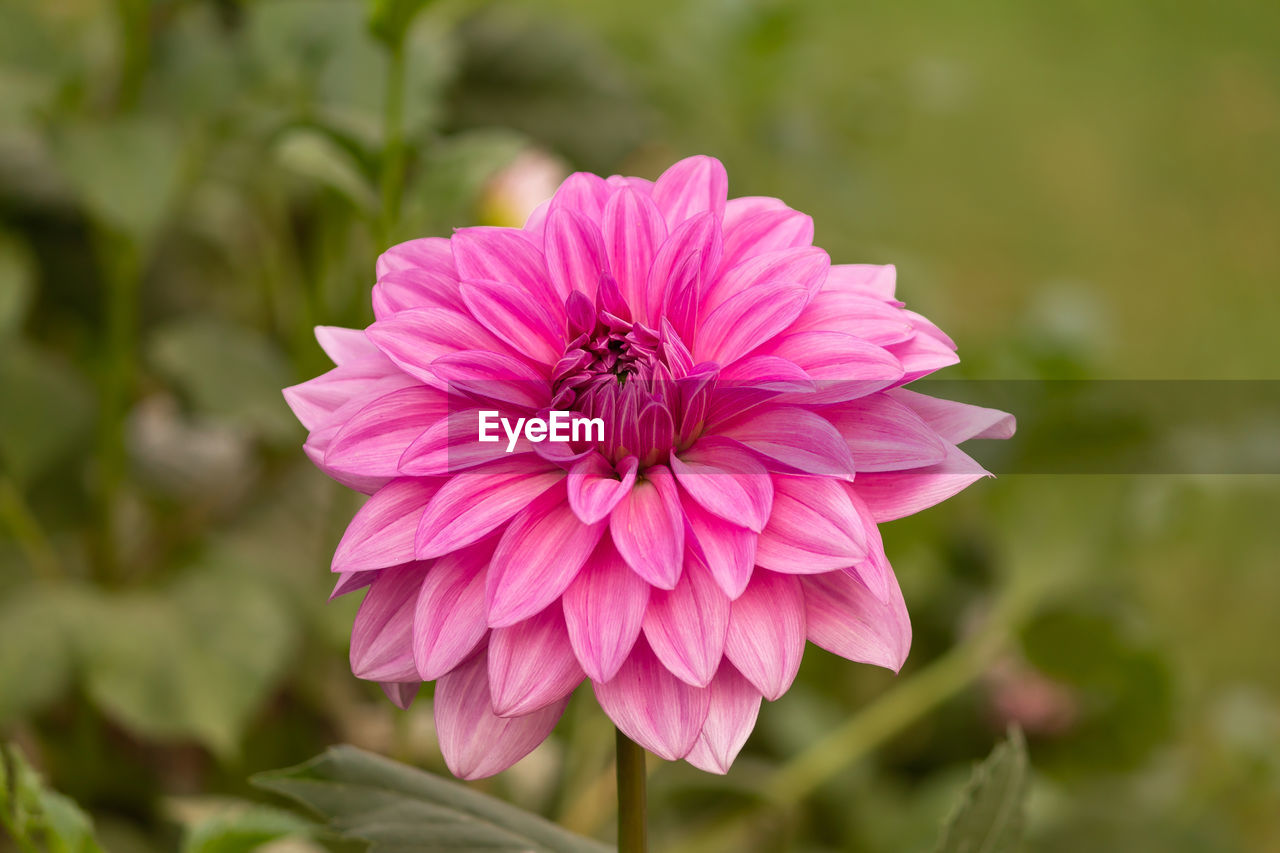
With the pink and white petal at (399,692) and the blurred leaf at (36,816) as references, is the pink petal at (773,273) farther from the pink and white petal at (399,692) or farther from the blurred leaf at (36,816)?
the blurred leaf at (36,816)

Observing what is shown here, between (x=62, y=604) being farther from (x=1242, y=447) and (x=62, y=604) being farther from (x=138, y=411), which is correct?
(x=1242, y=447)

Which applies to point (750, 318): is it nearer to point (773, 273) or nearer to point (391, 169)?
point (773, 273)

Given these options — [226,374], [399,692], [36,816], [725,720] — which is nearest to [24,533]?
[226,374]

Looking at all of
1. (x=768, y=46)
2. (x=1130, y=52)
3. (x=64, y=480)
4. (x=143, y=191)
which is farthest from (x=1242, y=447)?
(x=1130, y=52)

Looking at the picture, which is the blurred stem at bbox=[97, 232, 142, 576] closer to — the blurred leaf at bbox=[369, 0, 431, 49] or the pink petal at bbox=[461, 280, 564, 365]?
the blurred leaf at bbox=[369, 0, 431, 49]

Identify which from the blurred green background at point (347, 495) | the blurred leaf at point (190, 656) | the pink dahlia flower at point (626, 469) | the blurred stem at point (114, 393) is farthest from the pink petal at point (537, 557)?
the blurred stem at point (114, 393)

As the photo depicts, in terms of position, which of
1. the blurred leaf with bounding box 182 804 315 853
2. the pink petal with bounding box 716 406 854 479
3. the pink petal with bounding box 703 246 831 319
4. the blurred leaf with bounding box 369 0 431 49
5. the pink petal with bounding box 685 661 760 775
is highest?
the blurred leaf with bounding box 369 0 431 49

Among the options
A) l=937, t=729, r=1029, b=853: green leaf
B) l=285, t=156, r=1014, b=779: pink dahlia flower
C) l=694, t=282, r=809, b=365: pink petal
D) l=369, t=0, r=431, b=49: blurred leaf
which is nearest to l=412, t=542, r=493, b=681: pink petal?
l=285, t=156, r=1014, b=779: pink dahlia flower
